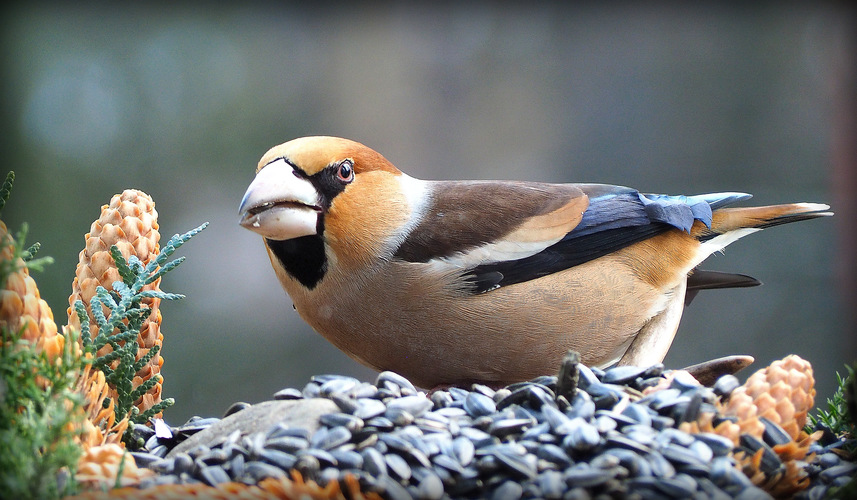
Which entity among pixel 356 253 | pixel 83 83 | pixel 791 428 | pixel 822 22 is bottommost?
pixel 791 428

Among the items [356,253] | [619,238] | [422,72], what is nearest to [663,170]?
[422,72]

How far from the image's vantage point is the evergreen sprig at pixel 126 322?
4.01 feet

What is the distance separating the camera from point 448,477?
938 millimetres

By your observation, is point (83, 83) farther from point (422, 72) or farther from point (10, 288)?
point (10, 288)

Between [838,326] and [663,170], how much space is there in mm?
890

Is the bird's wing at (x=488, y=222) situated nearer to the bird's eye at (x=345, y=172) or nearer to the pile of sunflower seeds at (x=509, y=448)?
the bird's eye at (x=345, y=172)

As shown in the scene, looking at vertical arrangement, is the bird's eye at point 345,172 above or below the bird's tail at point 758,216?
above

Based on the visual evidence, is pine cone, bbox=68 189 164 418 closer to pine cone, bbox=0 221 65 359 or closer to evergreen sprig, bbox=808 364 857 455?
pine cone, bbox=0 221 65 359

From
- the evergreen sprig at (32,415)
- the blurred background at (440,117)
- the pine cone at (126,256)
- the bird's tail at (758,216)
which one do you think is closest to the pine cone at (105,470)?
the evergreen sprig at (32,415)

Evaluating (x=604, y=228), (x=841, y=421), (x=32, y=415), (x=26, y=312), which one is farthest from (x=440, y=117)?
(x=32, y=415)

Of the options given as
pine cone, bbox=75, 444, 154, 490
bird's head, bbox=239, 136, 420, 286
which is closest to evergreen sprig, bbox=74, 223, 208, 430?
bird's head, bbox=239, 136, 420, 286

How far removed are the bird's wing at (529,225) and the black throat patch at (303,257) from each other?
161 mm

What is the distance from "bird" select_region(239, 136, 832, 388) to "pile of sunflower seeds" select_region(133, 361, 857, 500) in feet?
0.81

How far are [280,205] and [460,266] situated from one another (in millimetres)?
361
